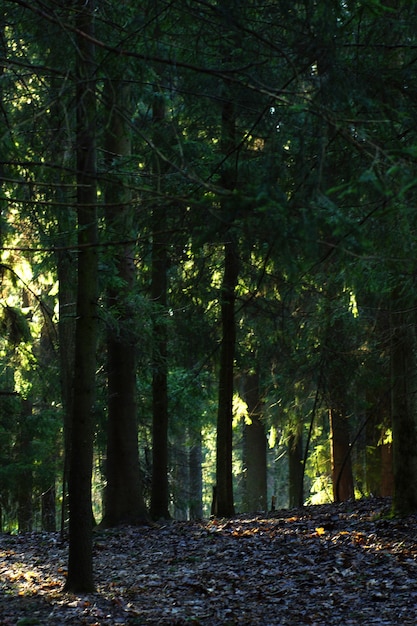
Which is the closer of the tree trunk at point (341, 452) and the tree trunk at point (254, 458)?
the tree trunk at point (341, 452)

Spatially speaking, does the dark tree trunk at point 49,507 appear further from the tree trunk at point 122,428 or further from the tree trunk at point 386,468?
the tree trunk at point 386,468

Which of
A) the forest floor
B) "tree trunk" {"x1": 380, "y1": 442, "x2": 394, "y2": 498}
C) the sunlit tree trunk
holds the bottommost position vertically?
the forest floor

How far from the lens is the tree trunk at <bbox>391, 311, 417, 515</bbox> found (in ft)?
34.0

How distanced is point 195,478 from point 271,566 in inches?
Result: 798

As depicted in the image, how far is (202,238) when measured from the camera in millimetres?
5047

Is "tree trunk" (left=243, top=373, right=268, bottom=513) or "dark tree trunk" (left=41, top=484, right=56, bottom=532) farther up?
"tree trunk" (left=243, top=373, right=268, bottom=513)

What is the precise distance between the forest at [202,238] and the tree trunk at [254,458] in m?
0.07

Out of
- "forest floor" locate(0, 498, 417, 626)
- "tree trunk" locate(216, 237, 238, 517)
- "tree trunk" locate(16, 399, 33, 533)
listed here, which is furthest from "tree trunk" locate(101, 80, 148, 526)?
"tree trunk" locate(16, 399, 33, 533)

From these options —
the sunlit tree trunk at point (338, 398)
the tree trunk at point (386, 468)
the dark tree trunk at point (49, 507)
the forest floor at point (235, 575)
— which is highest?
the sunlit tree trunk at point (338, 398)

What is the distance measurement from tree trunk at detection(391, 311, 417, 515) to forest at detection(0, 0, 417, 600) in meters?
0.03

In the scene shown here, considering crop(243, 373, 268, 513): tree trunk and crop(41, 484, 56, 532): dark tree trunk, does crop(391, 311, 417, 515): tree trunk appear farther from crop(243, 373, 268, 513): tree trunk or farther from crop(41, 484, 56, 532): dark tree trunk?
crop(41, 484, 56, 532): dark tree trunk

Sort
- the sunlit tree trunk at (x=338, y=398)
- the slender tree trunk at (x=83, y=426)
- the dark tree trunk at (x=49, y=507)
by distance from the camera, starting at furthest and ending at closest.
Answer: the dark tree trunk at (x=49, y=507) < the sunlit tree trunk at (x=338, y=398) < the slender tree trunk at (x=83, y=426)

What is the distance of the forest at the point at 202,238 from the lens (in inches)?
225

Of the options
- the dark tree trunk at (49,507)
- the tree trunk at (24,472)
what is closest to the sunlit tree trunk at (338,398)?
the tree trunk at (24,472)
